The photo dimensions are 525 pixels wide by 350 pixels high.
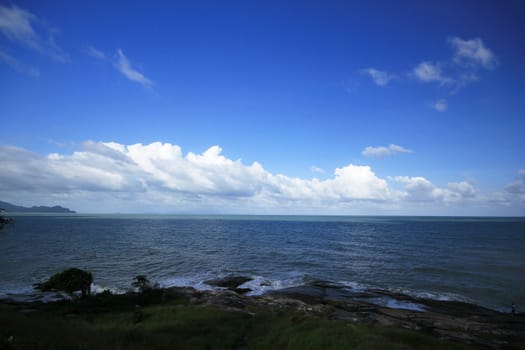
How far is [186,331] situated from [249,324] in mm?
4590

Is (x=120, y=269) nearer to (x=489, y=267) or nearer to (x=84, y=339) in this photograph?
(x=84, y=339)

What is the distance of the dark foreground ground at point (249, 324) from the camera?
42.1ft

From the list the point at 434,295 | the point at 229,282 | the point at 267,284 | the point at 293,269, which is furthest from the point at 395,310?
the point at 293,269

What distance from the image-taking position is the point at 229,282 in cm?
3591

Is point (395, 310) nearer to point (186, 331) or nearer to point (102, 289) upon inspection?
point (186, 331)

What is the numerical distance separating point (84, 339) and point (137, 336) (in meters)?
2.85

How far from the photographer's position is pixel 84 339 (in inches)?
453

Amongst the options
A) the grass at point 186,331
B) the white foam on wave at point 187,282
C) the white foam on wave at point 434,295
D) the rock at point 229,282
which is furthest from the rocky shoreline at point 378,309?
the grass at point 186,331

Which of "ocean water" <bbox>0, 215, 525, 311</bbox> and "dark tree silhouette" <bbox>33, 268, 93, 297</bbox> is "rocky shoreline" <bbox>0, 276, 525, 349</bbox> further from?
"ocean water" <bbox>0, 215, 525, 311</bbox>

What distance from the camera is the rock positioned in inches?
1377

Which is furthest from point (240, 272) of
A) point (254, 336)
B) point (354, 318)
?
point (254, 336)

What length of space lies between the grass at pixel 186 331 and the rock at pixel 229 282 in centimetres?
1280

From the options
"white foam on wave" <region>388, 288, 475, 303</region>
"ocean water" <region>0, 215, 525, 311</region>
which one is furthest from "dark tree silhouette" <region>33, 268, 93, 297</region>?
"white foam on wave" <region>388, 288, 475, 303</region>

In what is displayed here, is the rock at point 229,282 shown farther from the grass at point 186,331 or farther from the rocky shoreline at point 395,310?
the grass at point 186,331
